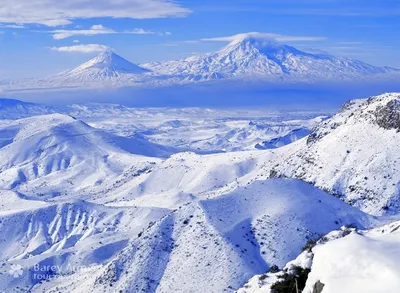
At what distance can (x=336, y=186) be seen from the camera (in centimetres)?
12362

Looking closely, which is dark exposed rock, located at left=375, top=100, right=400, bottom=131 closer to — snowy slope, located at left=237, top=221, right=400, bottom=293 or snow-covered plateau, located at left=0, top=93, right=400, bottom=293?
snow-covered plateau, located at left=0, top=93, right=400, bottom=293

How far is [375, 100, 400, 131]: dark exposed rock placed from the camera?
13212 centimetres

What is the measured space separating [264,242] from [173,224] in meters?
15.5

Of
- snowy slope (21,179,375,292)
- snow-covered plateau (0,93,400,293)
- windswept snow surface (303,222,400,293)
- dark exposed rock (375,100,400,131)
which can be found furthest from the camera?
dark exposed rock (375,100,400,131)

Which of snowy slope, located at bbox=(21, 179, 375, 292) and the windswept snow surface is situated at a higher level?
the windswept snow surface

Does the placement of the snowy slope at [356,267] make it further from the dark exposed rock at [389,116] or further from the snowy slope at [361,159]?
the dark exposed rock at [389,116]

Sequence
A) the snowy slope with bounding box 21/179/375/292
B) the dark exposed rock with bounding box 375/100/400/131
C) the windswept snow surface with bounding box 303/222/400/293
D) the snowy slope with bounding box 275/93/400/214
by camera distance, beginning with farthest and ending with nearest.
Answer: the dark exposed rock with bounding box 375/100/400/131
the snowy slope with bounding box 275/93/400/214
the snowy slope with bounding box 21/179/375/292
the windswept snow surface with bounding box 303/222/400/293

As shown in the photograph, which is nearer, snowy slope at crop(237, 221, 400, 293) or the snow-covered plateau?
snowy slope at crop(237, 221, 400, 293)

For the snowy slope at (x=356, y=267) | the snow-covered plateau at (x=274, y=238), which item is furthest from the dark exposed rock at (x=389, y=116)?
the snowy slope at (x=356, y=267)

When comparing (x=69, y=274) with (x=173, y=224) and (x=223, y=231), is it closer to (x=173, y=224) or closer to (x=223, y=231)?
(x=173, y=224)

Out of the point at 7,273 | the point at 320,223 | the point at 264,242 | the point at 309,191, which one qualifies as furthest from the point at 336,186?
the point at 7,273

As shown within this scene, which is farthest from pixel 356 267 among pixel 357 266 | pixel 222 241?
pixel 222 241

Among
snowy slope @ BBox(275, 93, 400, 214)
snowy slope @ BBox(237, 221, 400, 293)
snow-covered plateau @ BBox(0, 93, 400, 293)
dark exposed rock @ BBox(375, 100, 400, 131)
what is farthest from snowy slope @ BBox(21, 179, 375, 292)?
snowy slope @ BBox(237, 221, 400, 293)

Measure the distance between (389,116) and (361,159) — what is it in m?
14.8
